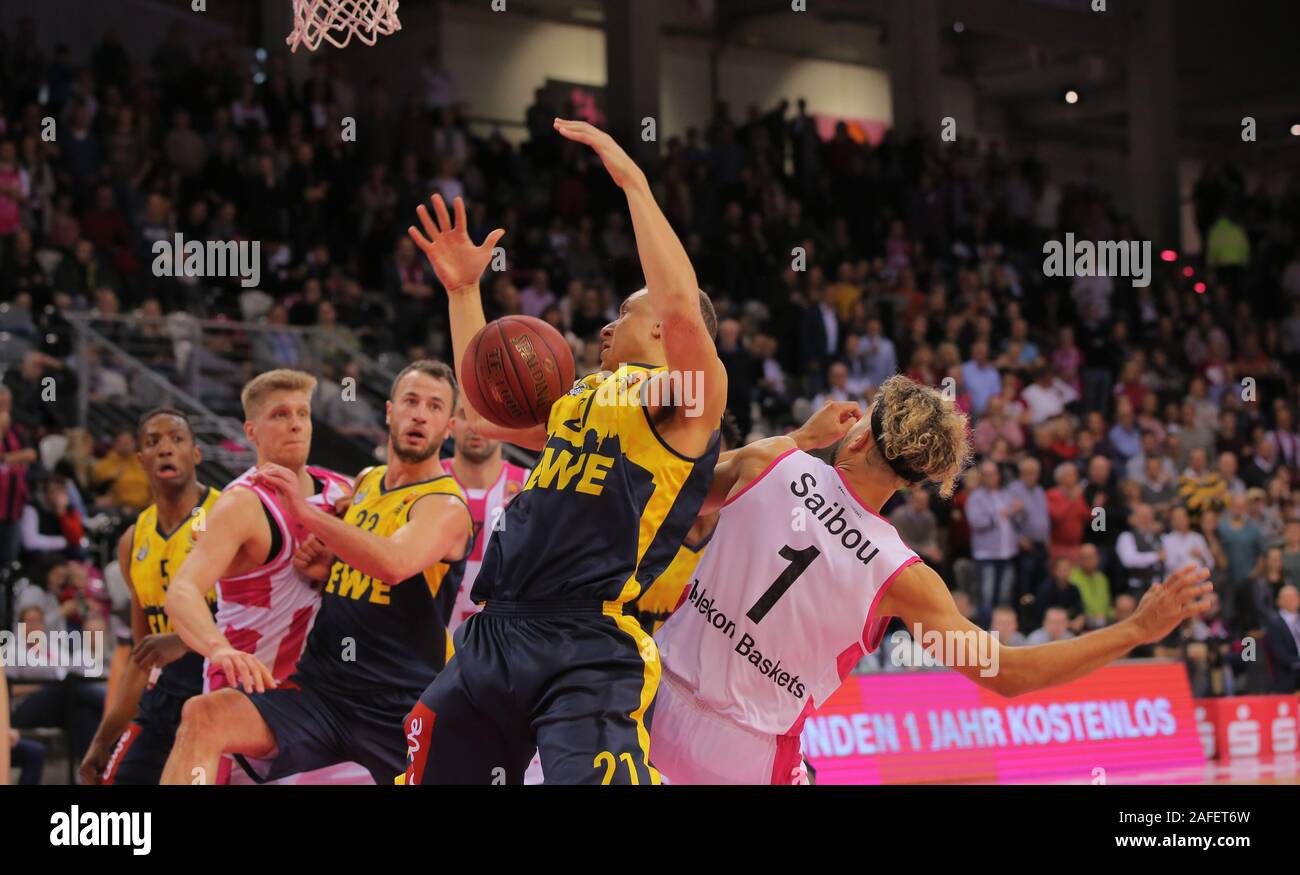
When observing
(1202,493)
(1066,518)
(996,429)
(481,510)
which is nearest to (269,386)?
(481,510)

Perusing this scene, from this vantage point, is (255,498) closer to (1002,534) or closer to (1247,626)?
→ (1002,534)

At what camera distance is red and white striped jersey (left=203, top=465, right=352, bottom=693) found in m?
5.59

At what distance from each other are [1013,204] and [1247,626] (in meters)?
9.33

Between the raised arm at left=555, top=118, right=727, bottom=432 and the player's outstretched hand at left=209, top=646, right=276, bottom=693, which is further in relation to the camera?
the player's outstretched hand at left=209, top=646, right=276, bottom=693

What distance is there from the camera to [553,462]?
4113mm

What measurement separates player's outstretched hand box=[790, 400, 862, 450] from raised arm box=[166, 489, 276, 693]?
176 centimetres

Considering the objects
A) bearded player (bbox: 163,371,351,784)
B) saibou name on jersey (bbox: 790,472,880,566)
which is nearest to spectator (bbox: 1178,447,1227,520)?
bearded player (bbox: 163,371,351,784)

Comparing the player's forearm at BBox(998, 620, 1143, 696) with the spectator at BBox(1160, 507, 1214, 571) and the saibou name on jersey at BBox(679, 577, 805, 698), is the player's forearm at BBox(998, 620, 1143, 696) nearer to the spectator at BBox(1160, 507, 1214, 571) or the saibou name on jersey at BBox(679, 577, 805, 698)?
the saibou name on jersey at BBox(679, 577, 805, 698)

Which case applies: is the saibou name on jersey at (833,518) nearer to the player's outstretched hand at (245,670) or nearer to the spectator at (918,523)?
the player's outstretched hand at (245,670)

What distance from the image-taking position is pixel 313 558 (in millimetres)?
5484

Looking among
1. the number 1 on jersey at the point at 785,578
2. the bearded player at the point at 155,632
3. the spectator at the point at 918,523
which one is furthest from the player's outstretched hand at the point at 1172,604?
the spectator at the point at 918,523

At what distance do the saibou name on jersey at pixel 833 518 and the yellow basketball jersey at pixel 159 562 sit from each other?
8.96 ft

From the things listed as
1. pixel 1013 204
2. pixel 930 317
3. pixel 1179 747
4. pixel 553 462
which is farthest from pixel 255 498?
pixel 1013 204
